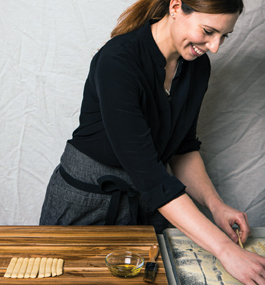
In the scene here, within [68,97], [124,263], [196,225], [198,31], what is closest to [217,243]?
[196,225]

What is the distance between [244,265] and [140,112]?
0.46 meters

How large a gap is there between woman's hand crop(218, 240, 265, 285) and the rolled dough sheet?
0.08 meters

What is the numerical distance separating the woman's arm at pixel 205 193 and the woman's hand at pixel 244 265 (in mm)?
268

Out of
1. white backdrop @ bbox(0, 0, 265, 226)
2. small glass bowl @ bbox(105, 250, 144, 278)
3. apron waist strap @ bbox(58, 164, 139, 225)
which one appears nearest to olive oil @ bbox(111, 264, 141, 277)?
small glass bowl @ bbox(105, 250, 144, 278)

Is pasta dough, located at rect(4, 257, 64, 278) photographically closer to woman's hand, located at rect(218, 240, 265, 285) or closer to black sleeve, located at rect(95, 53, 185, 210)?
black sleeve, located at rect(95, 53, 185, 210)

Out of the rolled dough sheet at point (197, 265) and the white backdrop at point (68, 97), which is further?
the white backdrop at point (68, 97)

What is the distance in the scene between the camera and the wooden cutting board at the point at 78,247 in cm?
83

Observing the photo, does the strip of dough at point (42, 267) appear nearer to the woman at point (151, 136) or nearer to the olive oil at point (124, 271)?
the olive oil at point (124, 271)

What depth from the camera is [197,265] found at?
0.96m

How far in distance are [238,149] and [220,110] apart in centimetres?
23

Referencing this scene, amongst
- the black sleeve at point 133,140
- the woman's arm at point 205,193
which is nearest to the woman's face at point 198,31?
the black sleeve at point 133,140

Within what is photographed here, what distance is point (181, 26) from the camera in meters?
1.03

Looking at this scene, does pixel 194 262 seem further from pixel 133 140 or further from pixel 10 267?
Result: pixel 10 267

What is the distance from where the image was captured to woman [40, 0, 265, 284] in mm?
924
